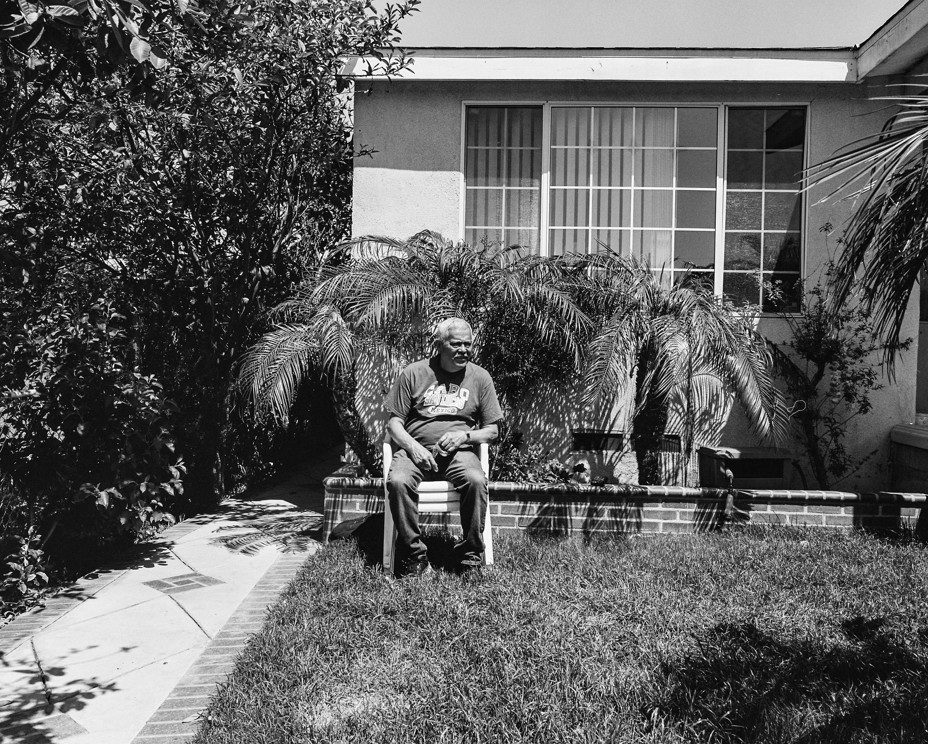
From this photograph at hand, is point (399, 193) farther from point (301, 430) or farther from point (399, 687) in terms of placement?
point (399, 687)

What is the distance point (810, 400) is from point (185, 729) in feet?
18.4

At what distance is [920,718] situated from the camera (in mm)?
2830

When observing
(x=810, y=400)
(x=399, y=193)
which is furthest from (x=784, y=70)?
(x=399, y=193)

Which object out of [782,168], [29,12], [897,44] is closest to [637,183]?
[782,168]

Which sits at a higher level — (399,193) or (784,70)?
(784,70)

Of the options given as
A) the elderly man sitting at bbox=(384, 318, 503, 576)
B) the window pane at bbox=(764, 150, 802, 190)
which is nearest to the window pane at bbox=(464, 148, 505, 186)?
the window pane at bbox=(764, 150, 802, 190)

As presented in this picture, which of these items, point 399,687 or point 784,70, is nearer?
point 399,687

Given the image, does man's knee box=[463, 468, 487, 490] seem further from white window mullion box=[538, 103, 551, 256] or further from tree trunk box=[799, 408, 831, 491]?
tree trunk box=[799, 408, 831, 491]

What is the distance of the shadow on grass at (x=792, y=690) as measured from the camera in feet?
9.13

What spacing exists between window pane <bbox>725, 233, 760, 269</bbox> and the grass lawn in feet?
10.0

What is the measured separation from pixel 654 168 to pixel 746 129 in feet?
2.94

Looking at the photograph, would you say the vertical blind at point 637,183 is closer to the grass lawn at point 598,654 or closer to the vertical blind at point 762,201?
the vertical blind at point 762,201

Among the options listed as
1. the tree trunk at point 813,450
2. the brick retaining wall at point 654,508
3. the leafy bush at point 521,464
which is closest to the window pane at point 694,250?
the tree trunk at point 813,450

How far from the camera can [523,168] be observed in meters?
7.25
